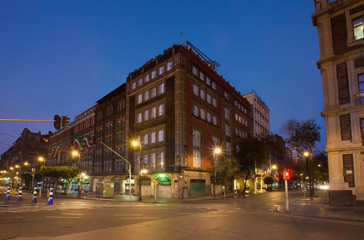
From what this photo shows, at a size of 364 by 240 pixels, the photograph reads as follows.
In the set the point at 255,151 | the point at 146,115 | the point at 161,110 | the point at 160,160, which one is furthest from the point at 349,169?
the point at 146,115

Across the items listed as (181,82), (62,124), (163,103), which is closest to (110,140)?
(163,103)

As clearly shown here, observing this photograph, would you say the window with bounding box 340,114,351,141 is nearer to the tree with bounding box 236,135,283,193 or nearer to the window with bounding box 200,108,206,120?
the window with bounding box 200,108,206,120

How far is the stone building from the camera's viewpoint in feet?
73.1

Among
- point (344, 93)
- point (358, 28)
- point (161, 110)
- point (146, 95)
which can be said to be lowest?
point (344, 93)

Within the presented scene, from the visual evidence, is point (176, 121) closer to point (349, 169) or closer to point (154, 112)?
point (154, 112)

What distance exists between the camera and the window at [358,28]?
23.5 meters

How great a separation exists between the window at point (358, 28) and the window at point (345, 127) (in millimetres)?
7170

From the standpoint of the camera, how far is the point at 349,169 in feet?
74.0

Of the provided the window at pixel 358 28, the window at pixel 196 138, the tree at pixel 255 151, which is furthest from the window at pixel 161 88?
the window at pixel 358 28

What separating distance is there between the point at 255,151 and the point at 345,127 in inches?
1229

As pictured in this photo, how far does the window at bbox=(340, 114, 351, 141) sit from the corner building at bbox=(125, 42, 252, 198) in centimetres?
2177

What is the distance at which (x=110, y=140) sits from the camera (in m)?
57.5

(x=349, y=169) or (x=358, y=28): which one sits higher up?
(x=358, y=28)

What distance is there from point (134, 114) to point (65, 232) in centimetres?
4137
